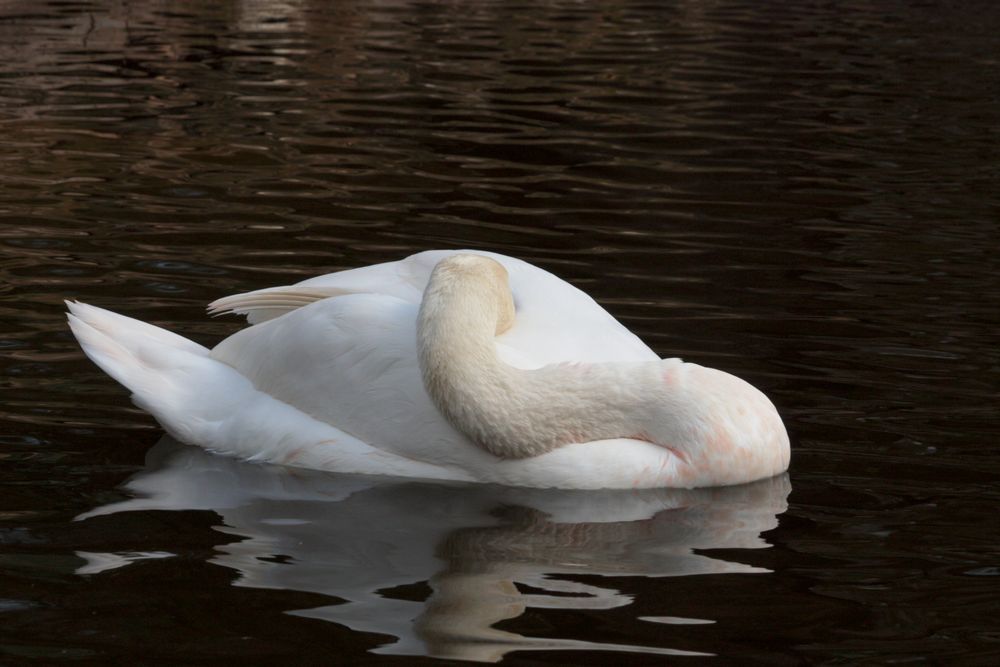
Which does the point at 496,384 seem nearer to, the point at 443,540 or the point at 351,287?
the point at 443,540

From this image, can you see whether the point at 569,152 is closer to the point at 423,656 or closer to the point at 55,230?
the point at 55,230

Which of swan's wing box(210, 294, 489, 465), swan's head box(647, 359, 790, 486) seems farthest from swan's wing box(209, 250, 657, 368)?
swan's head box(647, 359, 790, 486)

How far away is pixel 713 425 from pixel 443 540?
1.00 m

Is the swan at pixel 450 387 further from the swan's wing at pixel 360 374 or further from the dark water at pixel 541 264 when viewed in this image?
the dark water at pixel 541 264

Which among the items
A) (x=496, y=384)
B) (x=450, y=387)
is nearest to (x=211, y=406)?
(x=450, y=387)

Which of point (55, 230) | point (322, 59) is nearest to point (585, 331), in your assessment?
point (55, 230)

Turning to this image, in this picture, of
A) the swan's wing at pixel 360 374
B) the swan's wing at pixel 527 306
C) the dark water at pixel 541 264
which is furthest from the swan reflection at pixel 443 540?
the swan's wing at pixel 527 306

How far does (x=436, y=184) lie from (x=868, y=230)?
2862mm

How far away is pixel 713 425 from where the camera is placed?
518cm

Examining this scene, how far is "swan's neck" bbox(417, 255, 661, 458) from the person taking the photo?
5.05m

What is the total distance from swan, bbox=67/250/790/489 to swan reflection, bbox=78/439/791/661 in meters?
0.08

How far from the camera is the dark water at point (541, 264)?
404 centimetres

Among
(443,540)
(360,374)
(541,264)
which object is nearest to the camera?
(443,540)

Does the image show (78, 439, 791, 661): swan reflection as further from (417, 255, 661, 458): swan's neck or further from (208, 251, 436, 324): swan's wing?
(208, 251, 436, 324): swan's wing
